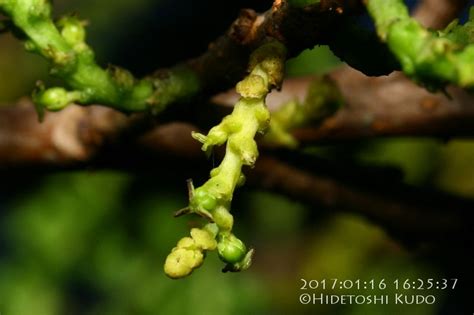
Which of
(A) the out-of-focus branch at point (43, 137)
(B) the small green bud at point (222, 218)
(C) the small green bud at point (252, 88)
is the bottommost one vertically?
(B) the small green bud at point (222, 218)

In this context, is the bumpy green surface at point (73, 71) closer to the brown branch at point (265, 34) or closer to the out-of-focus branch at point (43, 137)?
the brown branch at point (265, 34)

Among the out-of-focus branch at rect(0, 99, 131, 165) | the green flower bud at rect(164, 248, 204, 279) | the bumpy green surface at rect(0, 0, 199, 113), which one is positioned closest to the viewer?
the green flower bud at rect(164, 248, 204, 279)

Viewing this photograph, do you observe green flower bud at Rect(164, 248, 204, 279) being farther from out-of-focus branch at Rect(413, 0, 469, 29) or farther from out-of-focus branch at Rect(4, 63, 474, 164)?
out-of-focus branch at Rect(413, 0, 469, 29)

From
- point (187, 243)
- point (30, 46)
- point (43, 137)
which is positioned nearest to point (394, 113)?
point (43, 137)

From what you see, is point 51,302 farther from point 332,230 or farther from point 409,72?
point 409,72

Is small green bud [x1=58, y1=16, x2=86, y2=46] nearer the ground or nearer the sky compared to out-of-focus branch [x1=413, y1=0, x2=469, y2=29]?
nearer the ground

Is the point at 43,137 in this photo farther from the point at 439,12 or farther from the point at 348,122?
the point at 439,12

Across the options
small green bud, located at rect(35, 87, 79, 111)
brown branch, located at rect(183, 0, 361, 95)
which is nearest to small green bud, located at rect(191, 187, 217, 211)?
brown branch, located at rect(183, 0, 361, 95)

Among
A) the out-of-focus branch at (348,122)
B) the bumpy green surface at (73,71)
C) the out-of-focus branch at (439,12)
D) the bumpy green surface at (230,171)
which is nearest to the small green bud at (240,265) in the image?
the bumpy green surface at (230,171)
